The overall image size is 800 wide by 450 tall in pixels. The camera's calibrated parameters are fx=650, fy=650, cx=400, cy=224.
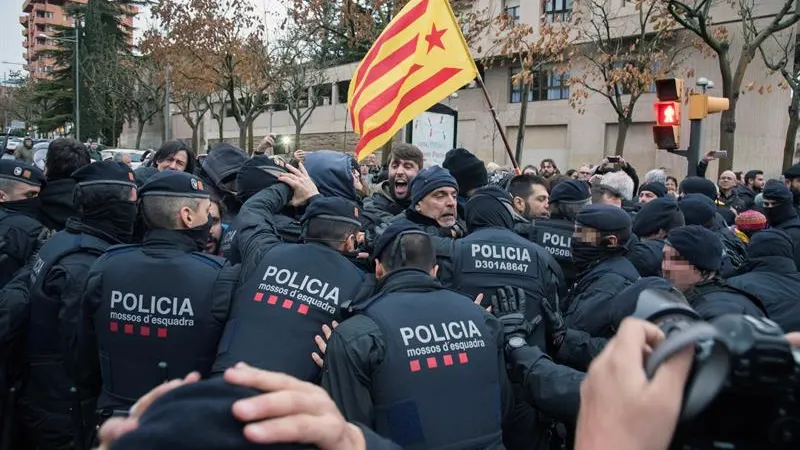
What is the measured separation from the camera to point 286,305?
3.13m

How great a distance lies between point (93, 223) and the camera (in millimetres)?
3838

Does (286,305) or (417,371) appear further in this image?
(286,305)

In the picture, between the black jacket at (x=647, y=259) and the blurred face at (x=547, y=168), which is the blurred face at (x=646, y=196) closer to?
the black jacket at (x=647, y=259)

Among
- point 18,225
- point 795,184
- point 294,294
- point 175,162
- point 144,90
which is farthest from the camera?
point 144,90

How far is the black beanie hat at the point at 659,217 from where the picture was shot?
5133 mm

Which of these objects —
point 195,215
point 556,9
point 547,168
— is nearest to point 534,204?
point 195,215

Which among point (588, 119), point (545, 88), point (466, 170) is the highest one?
point (545, 88)

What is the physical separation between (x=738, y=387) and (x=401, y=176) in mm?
5338

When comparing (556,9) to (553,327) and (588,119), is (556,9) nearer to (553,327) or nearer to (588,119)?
(588,119)

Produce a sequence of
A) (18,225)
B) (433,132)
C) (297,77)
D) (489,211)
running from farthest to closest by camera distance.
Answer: (297,77)
(433,132)
(18,225)
(489,211)

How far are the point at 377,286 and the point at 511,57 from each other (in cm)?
2877

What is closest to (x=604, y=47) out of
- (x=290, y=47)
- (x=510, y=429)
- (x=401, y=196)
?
(x=290, y=47)

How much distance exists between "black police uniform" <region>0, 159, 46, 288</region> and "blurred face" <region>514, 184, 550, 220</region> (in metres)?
3.98

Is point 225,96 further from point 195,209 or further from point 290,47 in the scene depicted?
point 195,209
